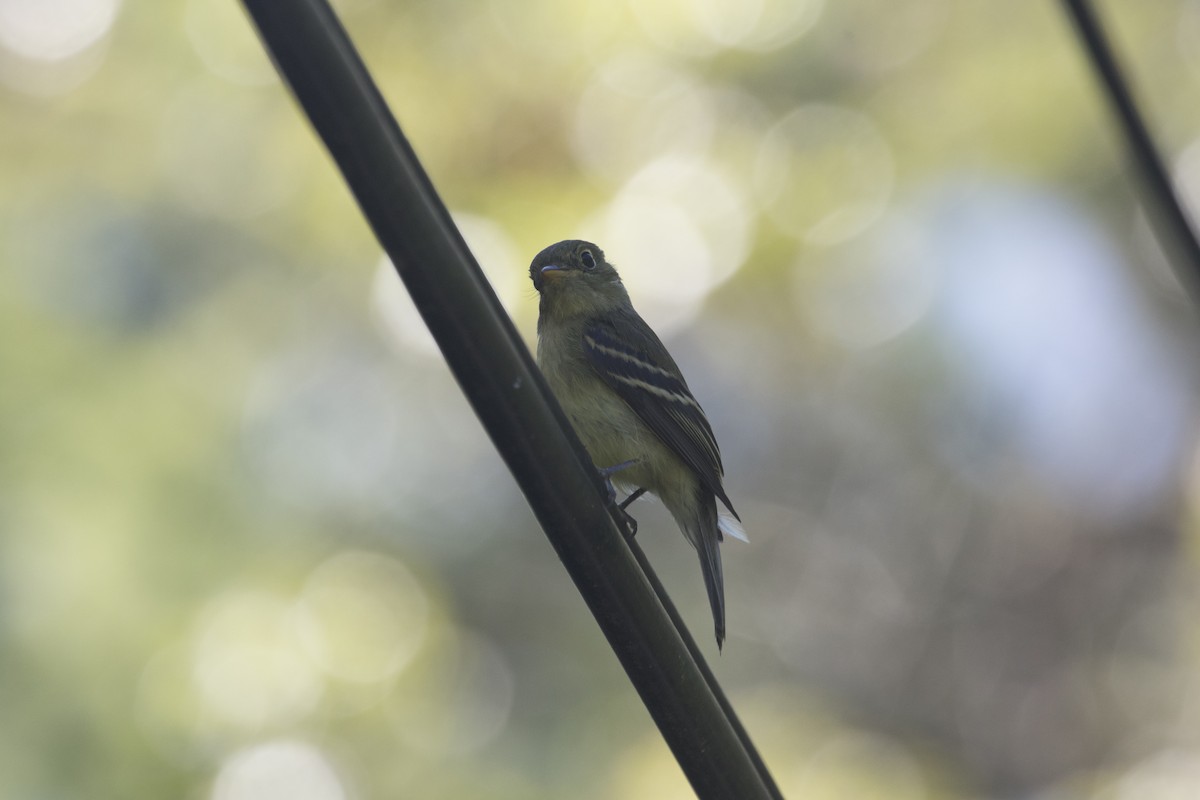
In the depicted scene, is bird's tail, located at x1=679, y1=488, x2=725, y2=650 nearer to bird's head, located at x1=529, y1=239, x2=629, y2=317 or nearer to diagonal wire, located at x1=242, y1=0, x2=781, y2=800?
bird's head, located at x1=529, y1=239, x2=629, y2=317

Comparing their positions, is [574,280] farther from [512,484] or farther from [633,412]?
[512,484]

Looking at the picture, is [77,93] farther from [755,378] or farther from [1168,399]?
[1168,399]

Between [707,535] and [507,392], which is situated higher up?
[507,392]

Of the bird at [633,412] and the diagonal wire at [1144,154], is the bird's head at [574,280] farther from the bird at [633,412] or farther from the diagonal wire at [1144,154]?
the diagonal wire at [1144,154]

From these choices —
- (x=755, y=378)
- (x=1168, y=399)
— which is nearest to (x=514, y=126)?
(x=755, y=378)

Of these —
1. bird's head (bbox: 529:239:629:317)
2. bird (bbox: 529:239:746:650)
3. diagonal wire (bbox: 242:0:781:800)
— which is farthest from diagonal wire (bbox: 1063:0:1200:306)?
bird's head (bbox: 529:239:629:317)

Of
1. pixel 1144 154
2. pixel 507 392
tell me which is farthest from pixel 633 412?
pixel 1144 154
